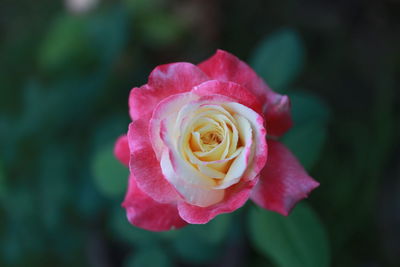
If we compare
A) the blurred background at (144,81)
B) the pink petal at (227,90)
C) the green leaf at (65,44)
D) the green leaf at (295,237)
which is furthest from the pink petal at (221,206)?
the green leaf at (65,44)

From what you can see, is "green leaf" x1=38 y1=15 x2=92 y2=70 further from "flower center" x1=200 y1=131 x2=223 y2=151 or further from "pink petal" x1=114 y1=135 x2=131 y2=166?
"flower center" x1=200 y1=131 x2=223 y2=151

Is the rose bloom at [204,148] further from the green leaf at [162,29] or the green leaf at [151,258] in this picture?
the green leaf at [162,29]

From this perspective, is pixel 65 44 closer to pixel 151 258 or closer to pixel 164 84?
pixel 151 258

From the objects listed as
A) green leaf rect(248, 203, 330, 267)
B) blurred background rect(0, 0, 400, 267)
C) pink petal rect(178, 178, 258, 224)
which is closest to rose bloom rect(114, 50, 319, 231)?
pink petal rect(178, 178, 258, 224)

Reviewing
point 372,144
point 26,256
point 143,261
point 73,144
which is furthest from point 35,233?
point 372,144

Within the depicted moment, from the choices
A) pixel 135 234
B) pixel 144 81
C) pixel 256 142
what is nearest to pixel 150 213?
pixel 256 142
